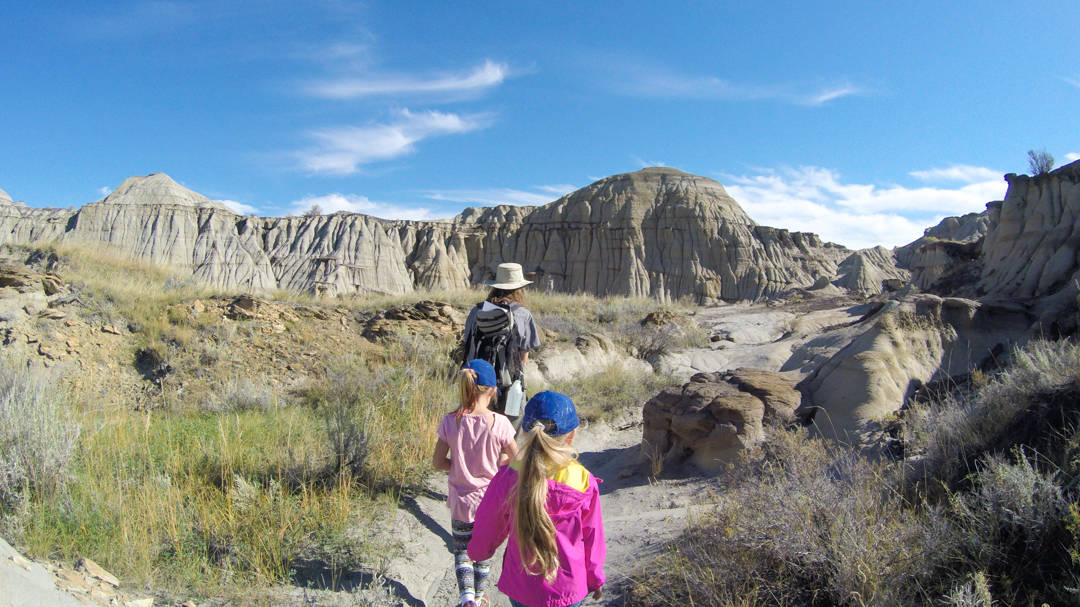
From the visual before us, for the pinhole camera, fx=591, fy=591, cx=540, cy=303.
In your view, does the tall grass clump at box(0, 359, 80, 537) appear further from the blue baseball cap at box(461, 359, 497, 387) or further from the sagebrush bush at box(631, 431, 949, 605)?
the sagebrush bush at box(631, 431, 949, 605)

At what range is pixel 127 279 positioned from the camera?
1076 centimetres

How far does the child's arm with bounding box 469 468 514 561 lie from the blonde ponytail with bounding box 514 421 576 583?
0.20 metres

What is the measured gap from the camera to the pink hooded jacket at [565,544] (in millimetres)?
2365

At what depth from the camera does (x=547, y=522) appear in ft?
7.48

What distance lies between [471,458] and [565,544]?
1.19m

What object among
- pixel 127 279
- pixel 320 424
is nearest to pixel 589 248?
pixel 127 279

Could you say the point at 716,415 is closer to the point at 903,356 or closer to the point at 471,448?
the point at 903,356

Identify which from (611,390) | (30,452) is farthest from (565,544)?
(611,390)

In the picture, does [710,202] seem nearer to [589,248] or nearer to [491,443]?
[589,248]

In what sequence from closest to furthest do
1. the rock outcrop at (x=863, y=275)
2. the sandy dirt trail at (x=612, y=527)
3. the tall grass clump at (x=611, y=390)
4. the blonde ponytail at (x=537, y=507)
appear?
the blonde ponytail at (x=537, y=507), the sandy dirt trail at (x=612, y=527), the tall grass clump at (x=611, y=390), the rock outcrop at (x=863, y=275)

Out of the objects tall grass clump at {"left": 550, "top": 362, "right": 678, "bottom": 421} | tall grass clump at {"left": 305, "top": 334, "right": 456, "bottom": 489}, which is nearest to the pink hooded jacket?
tall grass clump at {"left": 305, "top": 334, "right": 456, "bottom": 489}

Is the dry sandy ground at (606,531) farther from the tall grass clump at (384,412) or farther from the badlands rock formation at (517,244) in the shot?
the badlands rock formation at (517,244)

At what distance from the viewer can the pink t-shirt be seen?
3.42 m

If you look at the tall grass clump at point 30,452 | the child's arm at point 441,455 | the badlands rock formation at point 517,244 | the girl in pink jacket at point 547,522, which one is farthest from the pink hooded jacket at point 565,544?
the badlands rock formation at point 517,244
